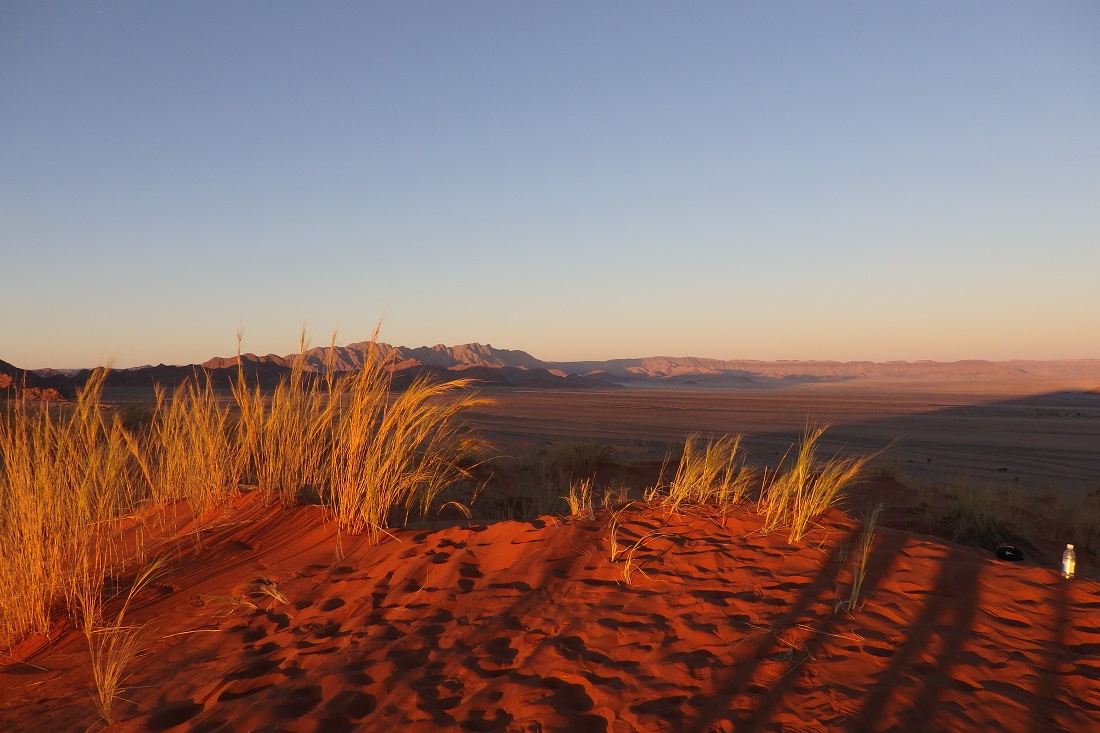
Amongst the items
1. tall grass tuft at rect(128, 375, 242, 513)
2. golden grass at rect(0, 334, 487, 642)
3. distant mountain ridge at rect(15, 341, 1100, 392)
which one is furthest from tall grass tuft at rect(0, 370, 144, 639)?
distant mountain ridge at rect(15, 341, 1100, 392)

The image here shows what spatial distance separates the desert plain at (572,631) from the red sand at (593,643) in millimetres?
12

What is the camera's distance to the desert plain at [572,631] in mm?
2426

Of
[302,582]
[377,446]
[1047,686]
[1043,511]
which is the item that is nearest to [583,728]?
[1047,686]

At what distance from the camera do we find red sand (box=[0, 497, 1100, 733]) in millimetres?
2408

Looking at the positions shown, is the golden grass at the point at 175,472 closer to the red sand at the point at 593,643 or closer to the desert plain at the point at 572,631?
the desert plain at the point at 572,631

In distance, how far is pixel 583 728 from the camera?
2316 mm

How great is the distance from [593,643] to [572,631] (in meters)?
0.14

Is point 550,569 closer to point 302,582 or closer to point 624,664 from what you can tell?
point 624,664

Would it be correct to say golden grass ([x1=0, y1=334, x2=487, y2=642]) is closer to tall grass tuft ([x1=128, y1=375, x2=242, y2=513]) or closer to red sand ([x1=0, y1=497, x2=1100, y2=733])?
tall grass tuft ([x1=128, y1=375, x2=242, y2=513])

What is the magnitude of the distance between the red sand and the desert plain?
12 millimetres

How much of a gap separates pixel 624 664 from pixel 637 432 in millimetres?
16668

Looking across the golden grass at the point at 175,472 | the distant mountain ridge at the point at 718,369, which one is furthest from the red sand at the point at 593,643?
the distant mountain ridge at the point at 718,369

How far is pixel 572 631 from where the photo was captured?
3.01 metres

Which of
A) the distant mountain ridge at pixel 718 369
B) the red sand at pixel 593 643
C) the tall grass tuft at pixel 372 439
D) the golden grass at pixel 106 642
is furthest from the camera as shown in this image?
the distant mountain ridge at pixel 718 369
